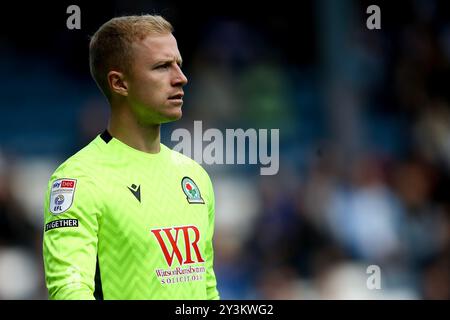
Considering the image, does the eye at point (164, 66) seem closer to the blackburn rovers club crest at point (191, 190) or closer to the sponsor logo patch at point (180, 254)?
the blackburn rovers club crest at point (191, 190)

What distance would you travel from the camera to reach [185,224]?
4.30 m

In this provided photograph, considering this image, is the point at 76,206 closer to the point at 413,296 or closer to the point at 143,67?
the point at 143,67

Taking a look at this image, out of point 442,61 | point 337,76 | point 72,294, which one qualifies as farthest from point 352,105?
point 72,294

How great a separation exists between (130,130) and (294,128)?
602cm

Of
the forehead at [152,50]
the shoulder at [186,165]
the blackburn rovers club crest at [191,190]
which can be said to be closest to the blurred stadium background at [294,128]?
the shoulder at [186,165]

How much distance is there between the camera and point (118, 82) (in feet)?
14.3

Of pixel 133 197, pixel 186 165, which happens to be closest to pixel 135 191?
pixel 133 197

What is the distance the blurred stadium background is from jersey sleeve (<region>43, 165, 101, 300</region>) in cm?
433

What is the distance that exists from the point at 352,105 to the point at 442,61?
3.63ft

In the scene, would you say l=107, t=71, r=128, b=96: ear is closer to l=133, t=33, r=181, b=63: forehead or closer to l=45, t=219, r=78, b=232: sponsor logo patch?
l=133, t=33, r=181, b=63: forehead

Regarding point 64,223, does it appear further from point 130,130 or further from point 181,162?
point 181,162

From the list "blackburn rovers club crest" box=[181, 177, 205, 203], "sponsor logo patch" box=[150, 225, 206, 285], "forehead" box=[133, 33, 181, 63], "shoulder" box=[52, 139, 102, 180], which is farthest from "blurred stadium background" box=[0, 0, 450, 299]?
"forehead" box=[133, 33, 181, 63]

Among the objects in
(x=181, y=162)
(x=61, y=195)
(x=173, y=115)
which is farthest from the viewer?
(x=181, y=162)

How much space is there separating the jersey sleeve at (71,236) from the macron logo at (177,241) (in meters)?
0.30
